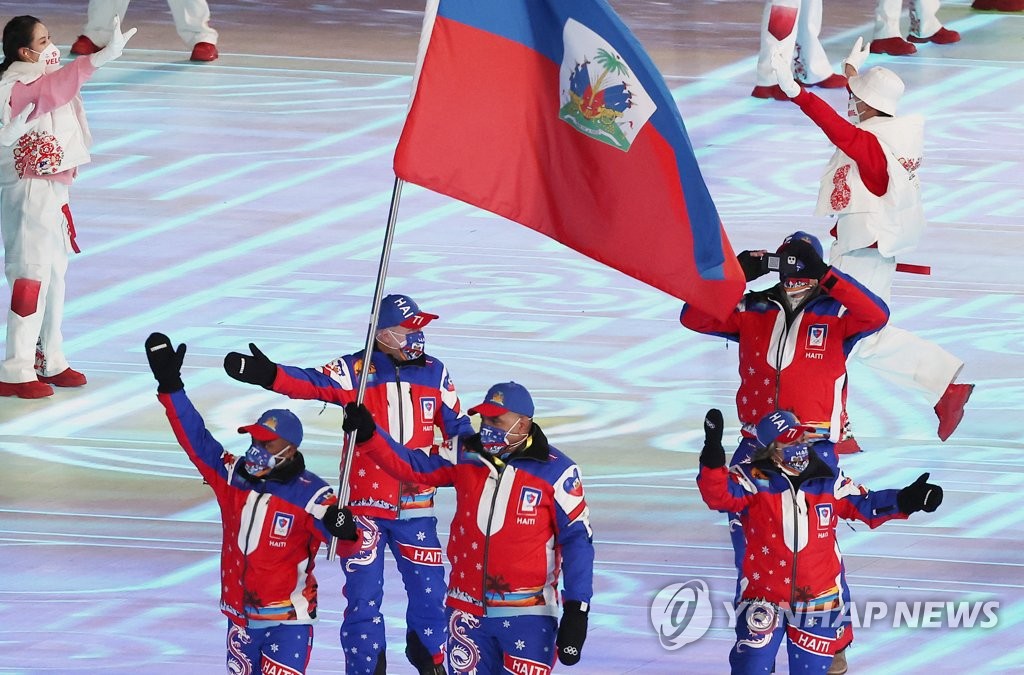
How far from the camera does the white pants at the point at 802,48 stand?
17.4 metres

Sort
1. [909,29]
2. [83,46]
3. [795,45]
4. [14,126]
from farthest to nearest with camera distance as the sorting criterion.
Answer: [909,29], [83,46], [795,45], [14,126]

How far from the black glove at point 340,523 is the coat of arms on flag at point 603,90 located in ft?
5.51

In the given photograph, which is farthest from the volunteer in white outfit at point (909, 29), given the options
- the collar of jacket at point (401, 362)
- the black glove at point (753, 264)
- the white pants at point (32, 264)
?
the collar of jacket at point (401, 362)

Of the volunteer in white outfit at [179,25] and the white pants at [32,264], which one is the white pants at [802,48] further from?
the white pants at [32,264]

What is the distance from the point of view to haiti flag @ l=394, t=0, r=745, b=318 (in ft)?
23.9

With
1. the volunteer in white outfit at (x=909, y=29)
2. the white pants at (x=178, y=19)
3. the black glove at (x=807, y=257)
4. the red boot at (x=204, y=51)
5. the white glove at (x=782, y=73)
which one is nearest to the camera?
the black glove at (x=807, y=257)

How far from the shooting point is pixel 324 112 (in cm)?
1769

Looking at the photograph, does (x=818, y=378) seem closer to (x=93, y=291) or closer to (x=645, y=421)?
(x=645, y=421)

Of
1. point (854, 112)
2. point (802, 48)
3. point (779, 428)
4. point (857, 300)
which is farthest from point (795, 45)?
point (779, 428)

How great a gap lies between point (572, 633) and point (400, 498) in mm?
1491

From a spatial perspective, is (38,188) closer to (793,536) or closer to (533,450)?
(533,450)

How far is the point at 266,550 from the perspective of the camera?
24.7 feet

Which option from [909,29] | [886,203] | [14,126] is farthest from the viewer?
[909,29]

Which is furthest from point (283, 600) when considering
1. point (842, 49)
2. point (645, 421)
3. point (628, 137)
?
point (842, 49)
